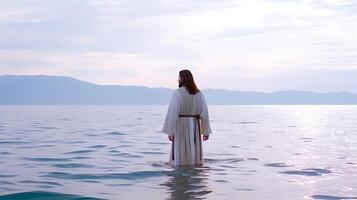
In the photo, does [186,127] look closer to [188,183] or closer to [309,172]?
[188,183]

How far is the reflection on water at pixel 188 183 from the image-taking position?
798 cm

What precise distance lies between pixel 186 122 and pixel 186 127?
10 cm

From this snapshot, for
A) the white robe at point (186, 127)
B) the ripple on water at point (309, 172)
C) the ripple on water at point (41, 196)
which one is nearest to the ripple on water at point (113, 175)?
the white robe at point (186, 127)

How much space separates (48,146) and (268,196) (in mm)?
9424

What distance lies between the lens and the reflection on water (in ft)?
26.2

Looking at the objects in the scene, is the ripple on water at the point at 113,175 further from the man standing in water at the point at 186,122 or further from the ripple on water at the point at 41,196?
the ripple on water at the point at 41,196

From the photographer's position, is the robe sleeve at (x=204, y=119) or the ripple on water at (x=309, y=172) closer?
the ripple on water at (x=309, y=172)

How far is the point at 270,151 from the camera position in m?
15.8

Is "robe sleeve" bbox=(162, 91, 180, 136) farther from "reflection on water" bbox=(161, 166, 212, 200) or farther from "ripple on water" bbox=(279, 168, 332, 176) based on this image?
"ripple on water" bbox=(279, 168, 332, 176)

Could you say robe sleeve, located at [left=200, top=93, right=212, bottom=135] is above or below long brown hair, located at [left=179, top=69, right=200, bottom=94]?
below

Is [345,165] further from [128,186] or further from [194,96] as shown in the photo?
[128,186]

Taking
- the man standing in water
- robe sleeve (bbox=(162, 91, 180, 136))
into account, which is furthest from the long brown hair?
robe sleeve (bbox=(162, 91, 180, 136))

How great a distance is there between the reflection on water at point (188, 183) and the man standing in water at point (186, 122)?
35 cm

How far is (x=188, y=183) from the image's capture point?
352 inches
